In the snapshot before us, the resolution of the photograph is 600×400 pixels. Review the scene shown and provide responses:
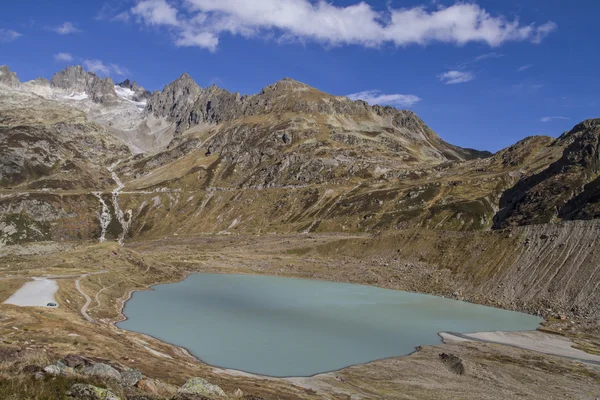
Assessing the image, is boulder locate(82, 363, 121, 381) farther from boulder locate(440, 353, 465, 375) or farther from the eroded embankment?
the eroded embankment

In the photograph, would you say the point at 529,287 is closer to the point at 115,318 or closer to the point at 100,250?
the point at 115,318

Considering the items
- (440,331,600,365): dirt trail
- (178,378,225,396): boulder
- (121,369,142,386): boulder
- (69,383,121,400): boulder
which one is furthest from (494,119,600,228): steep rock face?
(69,383,121,400): boulder

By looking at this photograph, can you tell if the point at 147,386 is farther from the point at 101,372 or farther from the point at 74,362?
the point at 74,362

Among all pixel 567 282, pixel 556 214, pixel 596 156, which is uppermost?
pixel 596 156

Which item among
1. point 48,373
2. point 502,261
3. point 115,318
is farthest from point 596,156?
point 48,373

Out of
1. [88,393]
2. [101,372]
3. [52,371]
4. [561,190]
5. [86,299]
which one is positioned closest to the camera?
[88,393]

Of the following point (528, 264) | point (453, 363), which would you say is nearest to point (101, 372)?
point (453, 363)
